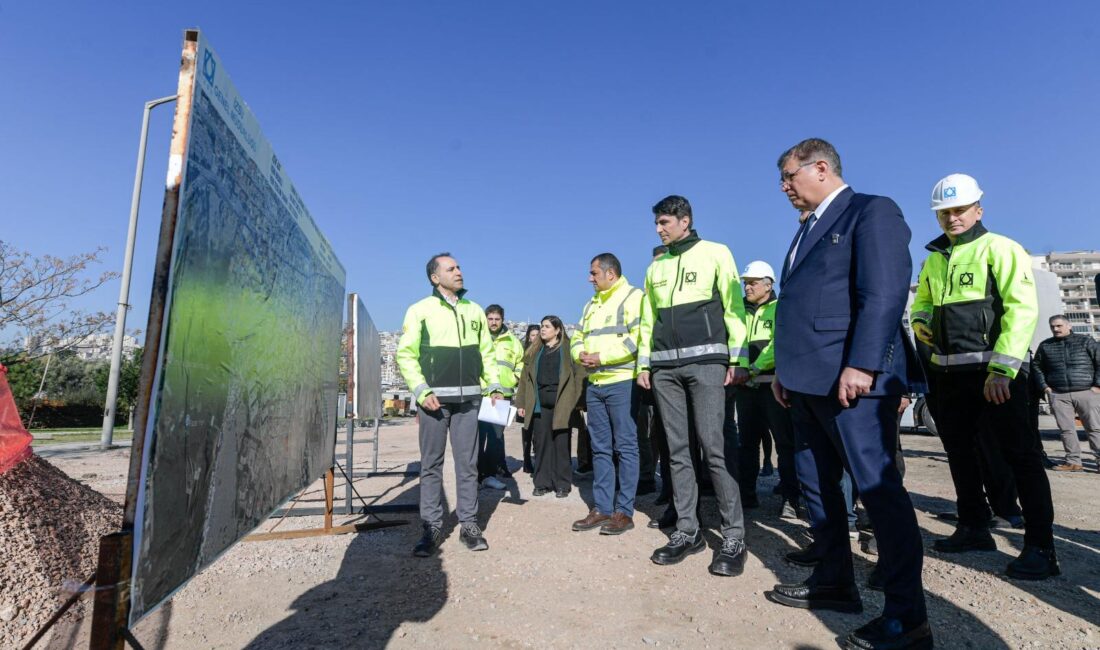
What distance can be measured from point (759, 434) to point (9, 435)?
561 cm

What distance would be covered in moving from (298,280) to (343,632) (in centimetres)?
174

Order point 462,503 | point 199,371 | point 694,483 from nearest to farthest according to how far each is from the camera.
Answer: point 199,371
point 694,483
point 462,503

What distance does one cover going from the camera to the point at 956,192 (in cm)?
346

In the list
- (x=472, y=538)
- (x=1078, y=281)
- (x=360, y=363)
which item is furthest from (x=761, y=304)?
(x=1078, y=281)

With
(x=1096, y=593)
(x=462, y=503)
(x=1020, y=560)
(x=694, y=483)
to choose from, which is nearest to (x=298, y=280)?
(x=462, y=503)

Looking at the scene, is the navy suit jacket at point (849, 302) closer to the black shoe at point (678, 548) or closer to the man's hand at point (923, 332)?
the man's hand at point (923, 332)

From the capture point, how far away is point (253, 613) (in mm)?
2854

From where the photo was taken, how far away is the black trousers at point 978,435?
10.4 ft

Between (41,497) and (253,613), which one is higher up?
(41,497)

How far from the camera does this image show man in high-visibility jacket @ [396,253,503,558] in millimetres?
4133

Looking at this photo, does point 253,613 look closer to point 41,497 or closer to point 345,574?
point 345,574

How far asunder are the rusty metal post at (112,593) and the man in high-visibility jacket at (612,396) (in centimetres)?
340

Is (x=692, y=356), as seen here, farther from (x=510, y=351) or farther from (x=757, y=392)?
(x=510, y=351)

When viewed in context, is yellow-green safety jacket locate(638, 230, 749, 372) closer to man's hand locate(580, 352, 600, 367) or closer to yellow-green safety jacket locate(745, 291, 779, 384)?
man's hand locate(580, 352, 600, 367)
